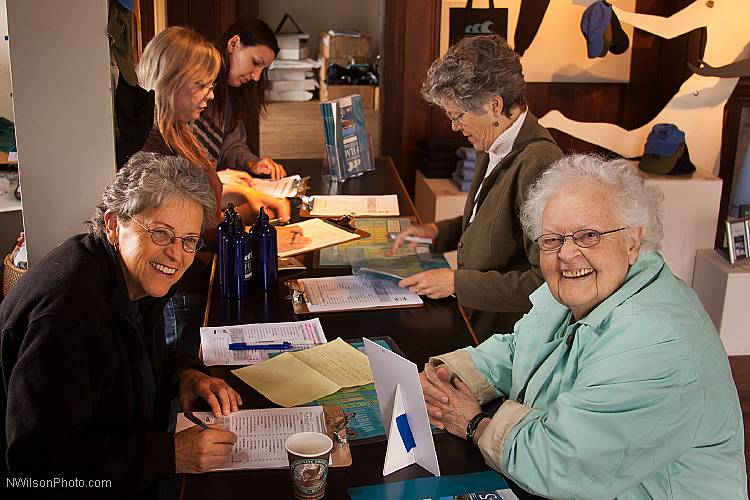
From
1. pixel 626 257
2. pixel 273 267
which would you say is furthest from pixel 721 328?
pixel 626 257

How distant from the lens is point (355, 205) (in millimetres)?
4117

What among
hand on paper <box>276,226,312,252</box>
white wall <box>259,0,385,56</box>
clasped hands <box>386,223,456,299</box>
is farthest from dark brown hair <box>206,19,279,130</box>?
white wall <box>259,0,385,56</box>

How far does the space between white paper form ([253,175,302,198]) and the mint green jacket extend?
2451 millimetres

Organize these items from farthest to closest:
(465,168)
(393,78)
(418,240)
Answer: (393,78)
(465,168)
(418,240)

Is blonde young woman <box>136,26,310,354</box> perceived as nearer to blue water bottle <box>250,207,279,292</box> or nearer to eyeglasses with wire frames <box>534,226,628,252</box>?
blue water bottle <box>250,207,279,292</box>

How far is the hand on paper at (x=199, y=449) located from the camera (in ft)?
6.27

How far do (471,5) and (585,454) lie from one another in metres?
4.37

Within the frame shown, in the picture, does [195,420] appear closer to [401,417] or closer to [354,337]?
[401,417]

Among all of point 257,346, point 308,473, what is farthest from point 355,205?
point 308,473

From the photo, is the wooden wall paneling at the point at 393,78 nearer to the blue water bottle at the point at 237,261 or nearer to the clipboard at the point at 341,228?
the clipboard at the point at 341,228

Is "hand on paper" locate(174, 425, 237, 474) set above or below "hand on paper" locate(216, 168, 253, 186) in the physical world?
below

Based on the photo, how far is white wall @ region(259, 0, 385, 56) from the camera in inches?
325

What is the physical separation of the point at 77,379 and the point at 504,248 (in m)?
1.61

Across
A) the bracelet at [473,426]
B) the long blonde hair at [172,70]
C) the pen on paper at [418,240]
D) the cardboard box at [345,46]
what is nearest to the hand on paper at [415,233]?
the pen on paper at [418,240]
